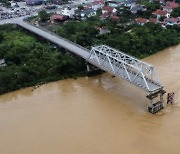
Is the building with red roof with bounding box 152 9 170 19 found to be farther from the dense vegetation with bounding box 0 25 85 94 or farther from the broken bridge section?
the broken bridge section

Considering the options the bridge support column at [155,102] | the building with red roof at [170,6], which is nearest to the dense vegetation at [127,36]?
the building with red roof at [170,6]

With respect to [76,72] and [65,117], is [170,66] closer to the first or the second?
[76,72]

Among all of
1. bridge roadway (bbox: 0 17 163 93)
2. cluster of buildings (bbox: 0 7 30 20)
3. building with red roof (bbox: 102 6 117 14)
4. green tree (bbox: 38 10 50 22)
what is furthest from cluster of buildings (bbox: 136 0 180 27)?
cluster of buildings (bbox: 0 7 30 20)

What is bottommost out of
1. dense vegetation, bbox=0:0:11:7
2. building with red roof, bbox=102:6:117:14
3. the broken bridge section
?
the broken bridge section

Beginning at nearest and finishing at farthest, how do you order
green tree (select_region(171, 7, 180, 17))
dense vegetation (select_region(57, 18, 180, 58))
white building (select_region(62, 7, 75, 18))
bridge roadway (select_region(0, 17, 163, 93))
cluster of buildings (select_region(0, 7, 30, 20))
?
bridge roadway (select_region(0, 17, 163, 93)) < dense vegetation (select_region(57, 18, 180, 58)) < green tree (select_region(171, 7, 180, 17)) < white building (select_region(62, 7, 75, 18)) < cluster of buildings (select_region(0, 7, 30, 20))

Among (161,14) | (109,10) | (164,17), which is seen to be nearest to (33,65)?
(109,10)

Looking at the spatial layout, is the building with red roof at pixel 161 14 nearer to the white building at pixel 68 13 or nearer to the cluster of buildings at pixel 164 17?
the cluster of buildings at pixel 164 17

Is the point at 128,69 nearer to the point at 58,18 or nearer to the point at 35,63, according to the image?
the point at 35,63
